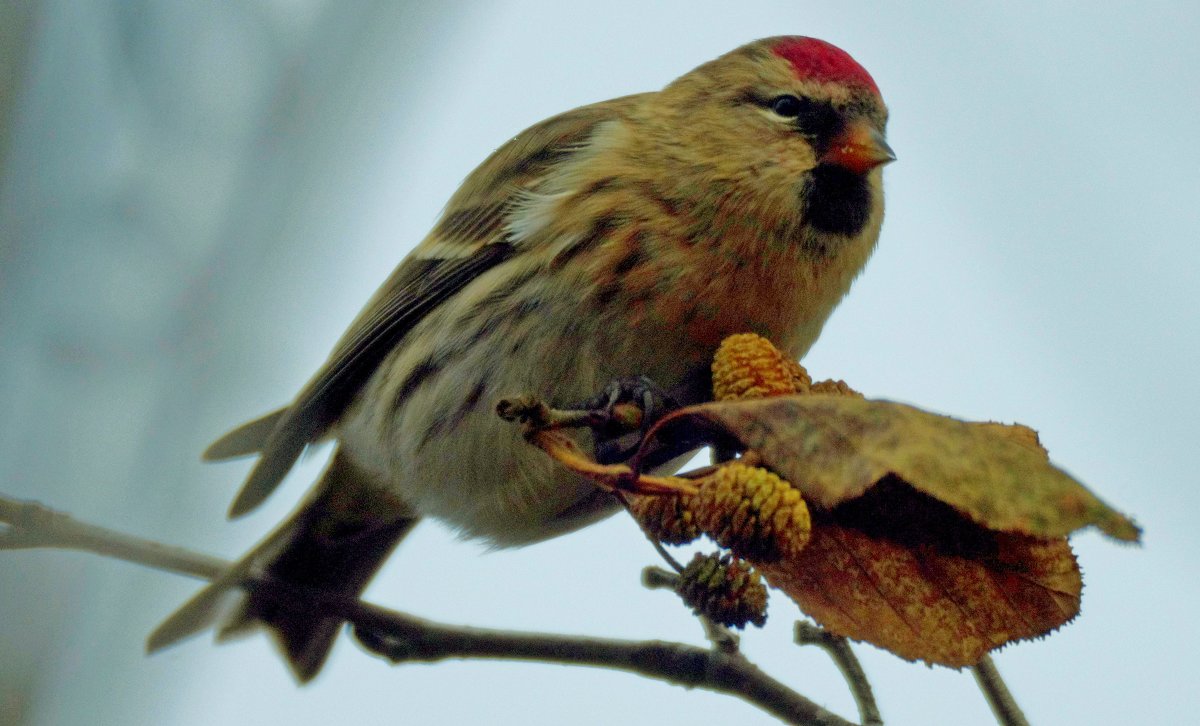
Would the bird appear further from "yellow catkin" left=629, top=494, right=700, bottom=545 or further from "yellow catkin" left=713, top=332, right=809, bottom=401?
"yellow catkin" left=629, top=494, right=700, bottom=545

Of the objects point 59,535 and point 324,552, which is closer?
point 59,535

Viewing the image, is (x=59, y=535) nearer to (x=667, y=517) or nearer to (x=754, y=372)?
(x=667, y=517)

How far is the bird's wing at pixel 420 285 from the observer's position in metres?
2.65

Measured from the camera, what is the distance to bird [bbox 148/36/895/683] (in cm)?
221

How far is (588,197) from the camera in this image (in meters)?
2.43

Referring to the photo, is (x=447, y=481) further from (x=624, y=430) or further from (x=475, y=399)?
(x=624, y=430)

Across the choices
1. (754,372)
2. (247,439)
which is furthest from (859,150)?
(247,439)

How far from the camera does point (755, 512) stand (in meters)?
1.30

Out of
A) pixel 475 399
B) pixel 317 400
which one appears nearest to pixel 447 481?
pixel 475 399

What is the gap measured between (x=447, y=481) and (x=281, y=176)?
873mm

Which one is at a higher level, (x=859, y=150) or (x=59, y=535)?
(x=859, y=150)

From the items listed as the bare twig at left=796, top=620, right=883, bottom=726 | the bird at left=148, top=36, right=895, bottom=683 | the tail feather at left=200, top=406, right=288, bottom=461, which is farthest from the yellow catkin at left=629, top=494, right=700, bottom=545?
the tail feather at left=200, top=406, right=288, bottom=461

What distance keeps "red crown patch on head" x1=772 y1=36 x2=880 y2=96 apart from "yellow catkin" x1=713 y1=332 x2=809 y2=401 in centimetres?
90

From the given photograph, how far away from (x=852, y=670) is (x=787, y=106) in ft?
3.74
